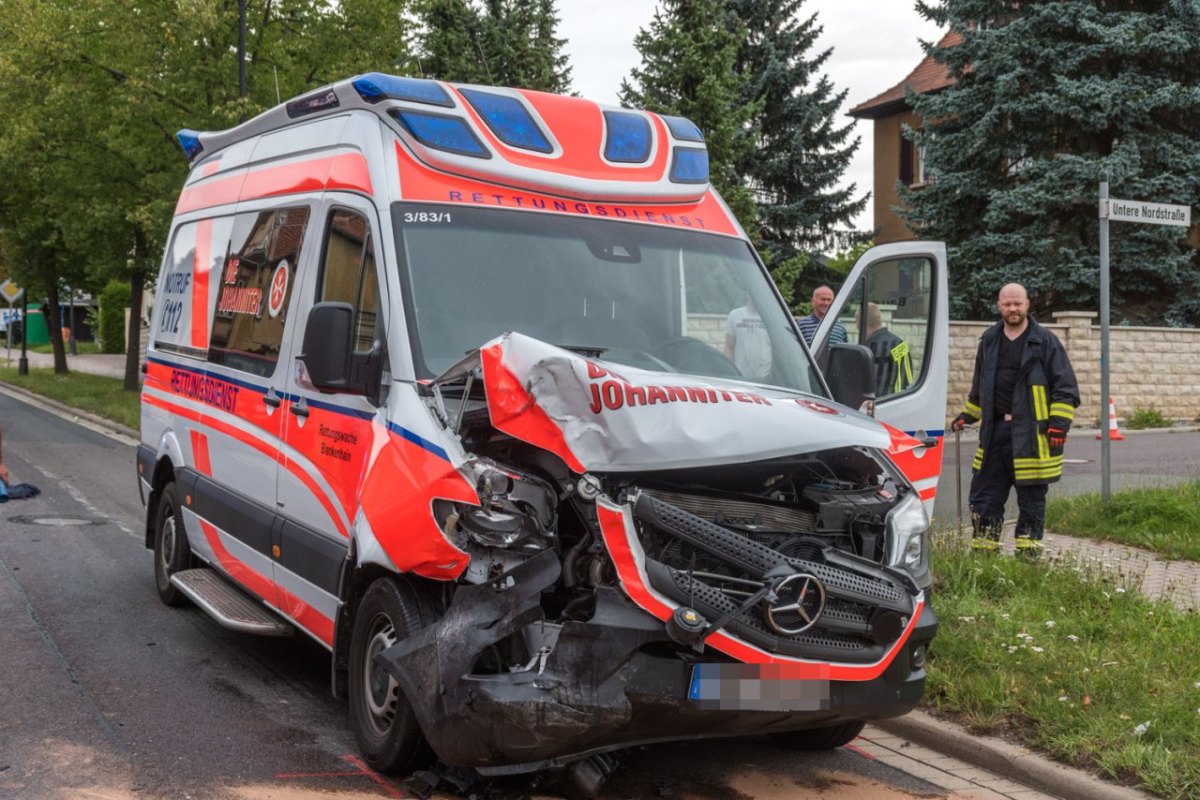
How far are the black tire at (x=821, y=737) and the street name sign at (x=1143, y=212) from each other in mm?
5404

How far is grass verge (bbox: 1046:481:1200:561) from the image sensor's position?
32.7 ft

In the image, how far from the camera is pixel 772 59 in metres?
31.3

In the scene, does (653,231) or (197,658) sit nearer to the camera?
(653,231)

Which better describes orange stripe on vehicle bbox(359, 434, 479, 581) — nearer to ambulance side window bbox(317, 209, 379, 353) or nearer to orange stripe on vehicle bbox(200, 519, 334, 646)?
ambulance side window bbox(317, 209, 379, 353)

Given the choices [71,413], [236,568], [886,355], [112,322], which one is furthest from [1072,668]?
[112,322]

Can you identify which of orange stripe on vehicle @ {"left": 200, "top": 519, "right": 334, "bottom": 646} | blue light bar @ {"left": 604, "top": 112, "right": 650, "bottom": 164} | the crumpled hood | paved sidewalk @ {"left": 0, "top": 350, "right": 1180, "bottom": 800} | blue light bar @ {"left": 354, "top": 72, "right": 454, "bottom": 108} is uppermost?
blue light bar @ {"left": 354, "top": 72, "right": 454, "bottom": 108}

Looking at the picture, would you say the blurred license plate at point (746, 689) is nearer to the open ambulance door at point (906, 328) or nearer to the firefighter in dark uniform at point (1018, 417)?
the open ambulance door at point (906, 328)

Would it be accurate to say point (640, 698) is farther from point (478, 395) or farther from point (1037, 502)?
point (1037, 502)

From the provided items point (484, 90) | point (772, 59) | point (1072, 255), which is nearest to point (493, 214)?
point (484, 90)

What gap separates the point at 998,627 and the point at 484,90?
3.64 meters

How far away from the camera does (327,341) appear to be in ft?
16.6

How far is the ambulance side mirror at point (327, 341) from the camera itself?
506 centimetres

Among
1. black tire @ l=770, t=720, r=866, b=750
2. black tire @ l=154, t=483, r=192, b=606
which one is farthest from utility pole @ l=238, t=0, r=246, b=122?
black tire @ l=770, t=720, r=866, b=750

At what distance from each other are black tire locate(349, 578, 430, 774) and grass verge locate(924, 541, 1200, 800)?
2.44 metres
